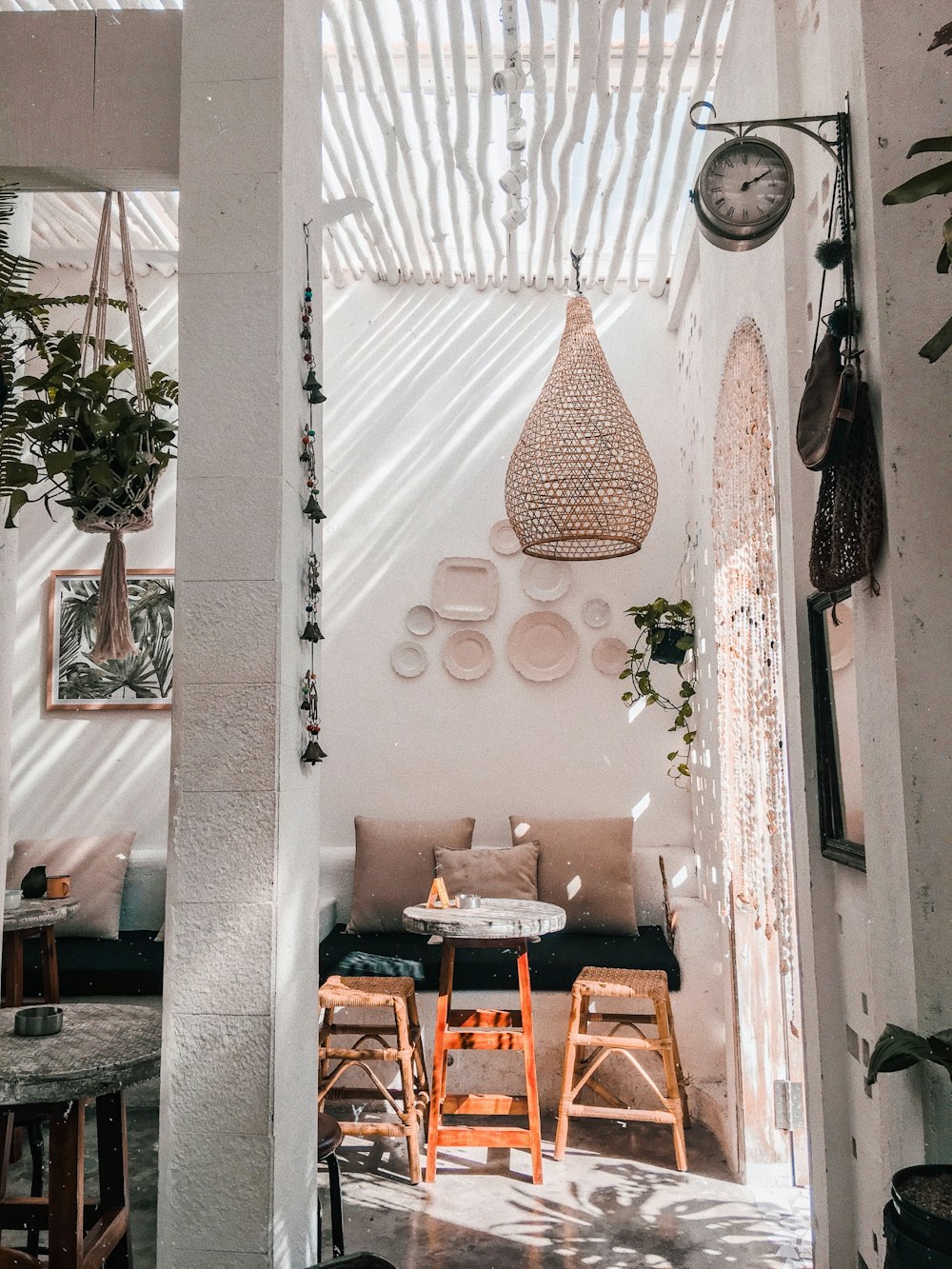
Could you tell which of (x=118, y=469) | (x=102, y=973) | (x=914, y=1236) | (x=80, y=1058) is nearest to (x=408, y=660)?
(x=102, y=973)

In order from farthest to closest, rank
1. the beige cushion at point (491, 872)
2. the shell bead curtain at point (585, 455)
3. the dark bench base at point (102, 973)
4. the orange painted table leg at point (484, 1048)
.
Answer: the beige cushion at point (491, 872)
the dark bench base at point (102, 973)
the shell bead curtain at point (585, 455)
the orange painted table leg at point (484, 1048)

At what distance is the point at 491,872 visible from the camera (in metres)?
5.01

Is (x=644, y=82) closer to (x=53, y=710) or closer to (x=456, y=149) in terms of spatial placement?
(x=456, y=149)

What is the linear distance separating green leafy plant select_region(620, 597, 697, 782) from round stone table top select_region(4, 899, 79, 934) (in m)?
2.76

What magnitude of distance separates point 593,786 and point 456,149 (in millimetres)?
3129

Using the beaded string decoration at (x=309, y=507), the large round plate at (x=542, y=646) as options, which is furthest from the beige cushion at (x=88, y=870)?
the beaded string decoration at (x=309, y=507)

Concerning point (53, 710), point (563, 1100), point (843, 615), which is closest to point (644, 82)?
point (843, 615)

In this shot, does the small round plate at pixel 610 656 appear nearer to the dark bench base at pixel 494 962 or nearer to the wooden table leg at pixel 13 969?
the dark bench base at pixel 494 962

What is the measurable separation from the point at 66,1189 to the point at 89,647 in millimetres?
4054

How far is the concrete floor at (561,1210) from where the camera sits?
10.3 ft

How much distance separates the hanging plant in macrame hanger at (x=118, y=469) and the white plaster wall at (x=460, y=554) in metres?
3.09

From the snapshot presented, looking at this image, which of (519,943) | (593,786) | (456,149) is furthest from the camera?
(593,786)

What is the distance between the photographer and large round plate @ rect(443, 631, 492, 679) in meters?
5.68

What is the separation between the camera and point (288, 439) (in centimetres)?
225
